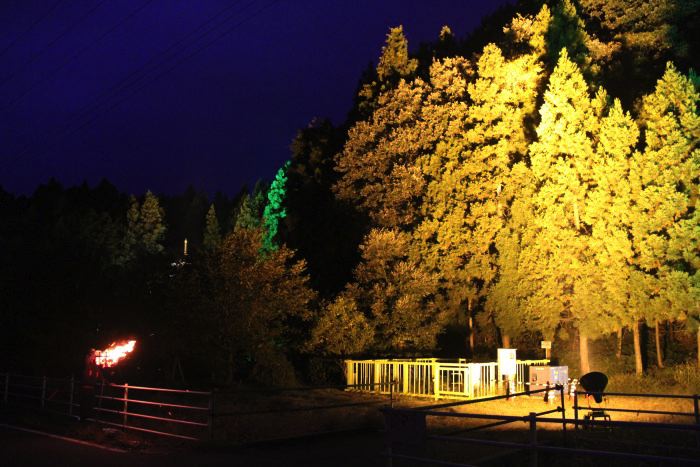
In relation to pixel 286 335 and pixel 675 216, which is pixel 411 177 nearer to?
pixel 286 335

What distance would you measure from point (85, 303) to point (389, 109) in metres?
17.5

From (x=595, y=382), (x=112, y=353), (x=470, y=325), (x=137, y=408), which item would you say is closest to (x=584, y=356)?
(x=470, y=325)

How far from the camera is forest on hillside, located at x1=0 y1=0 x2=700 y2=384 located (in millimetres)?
25000

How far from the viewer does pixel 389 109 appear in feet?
115

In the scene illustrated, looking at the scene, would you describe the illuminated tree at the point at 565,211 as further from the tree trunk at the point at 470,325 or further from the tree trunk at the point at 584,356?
the tree trunk at the point at 470,325

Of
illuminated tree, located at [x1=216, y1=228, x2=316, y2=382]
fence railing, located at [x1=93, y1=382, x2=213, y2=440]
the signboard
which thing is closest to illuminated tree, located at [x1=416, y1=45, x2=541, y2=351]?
the signboard

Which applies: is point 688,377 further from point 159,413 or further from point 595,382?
point 159,413

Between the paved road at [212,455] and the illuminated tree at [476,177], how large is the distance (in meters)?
17.6

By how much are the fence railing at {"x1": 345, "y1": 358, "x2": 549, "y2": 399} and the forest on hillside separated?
9.63ft

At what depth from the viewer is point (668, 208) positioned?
25.2 metres

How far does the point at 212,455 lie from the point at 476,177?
21710 mm

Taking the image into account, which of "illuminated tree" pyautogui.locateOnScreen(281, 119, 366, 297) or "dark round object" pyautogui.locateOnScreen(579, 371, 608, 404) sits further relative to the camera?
"illuminated tree" pyautogui.locateOnScreen(281, 119, 366, 297)

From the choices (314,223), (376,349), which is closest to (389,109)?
(314,223)

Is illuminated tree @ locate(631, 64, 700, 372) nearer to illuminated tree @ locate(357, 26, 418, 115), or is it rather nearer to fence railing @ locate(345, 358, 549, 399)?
fence railing @ locate(345, 358, 549, 399)
